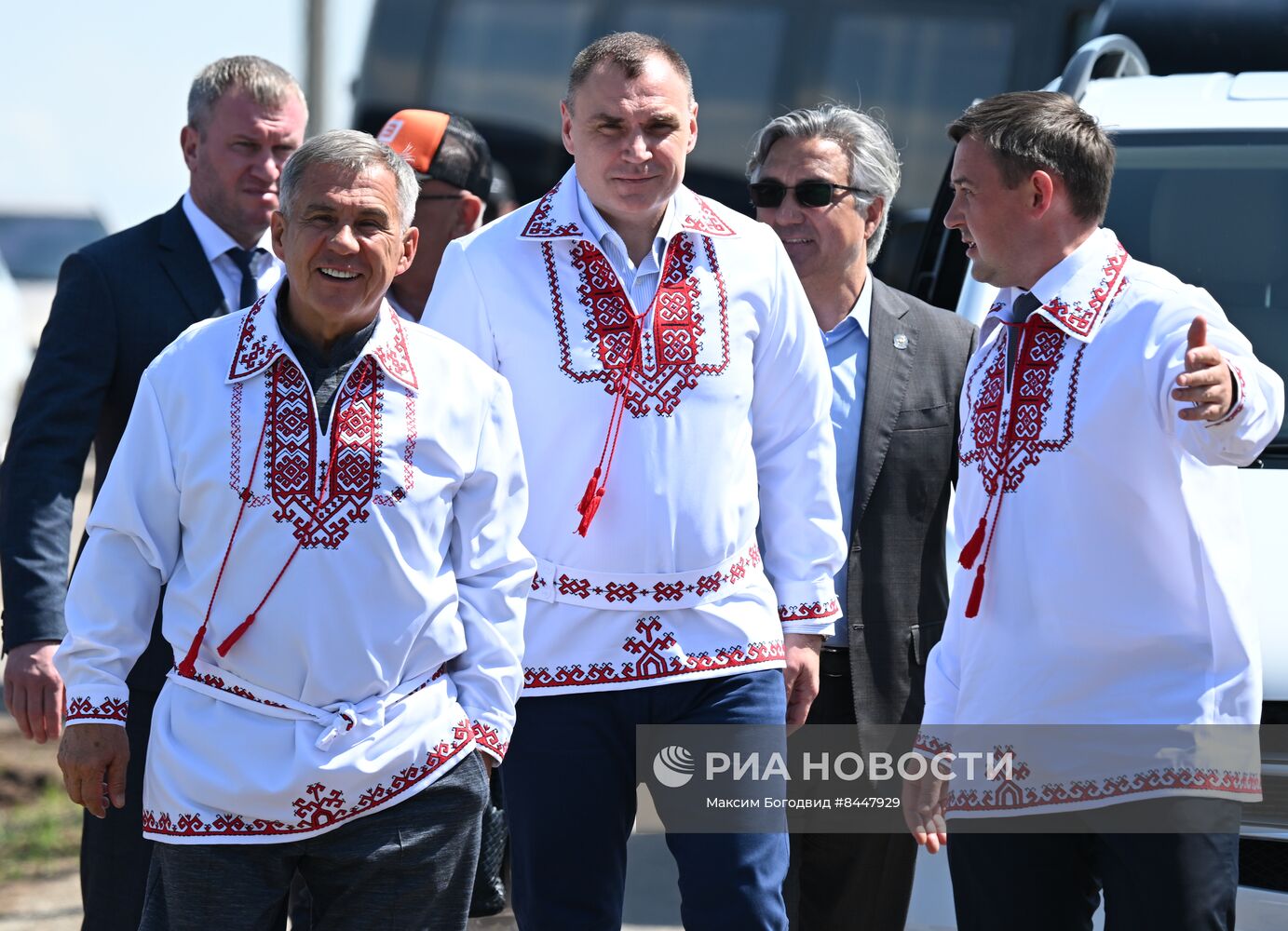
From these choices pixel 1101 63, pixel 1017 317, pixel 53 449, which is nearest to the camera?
pixel 1017 317

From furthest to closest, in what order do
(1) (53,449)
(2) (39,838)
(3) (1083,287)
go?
(2) (39,838), (1) (53,449), (3) (1083,287)

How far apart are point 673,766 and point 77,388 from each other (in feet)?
4.78

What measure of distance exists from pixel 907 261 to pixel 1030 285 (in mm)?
6388

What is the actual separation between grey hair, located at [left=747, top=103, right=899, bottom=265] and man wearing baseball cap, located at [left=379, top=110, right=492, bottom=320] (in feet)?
2.80

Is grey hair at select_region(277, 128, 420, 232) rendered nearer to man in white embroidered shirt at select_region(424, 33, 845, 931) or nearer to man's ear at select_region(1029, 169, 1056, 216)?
man in white embroidered shirt at select_region(424, 33, 845, 931)

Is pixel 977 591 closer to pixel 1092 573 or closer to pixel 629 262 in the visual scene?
pixel 1092 573

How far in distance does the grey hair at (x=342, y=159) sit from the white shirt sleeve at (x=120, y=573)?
0.43m

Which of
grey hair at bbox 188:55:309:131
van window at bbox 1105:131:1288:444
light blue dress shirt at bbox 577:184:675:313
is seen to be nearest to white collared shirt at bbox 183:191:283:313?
grey hair at bbox 188:55:309:131

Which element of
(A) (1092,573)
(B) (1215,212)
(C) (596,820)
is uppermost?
(B) (1215,212)

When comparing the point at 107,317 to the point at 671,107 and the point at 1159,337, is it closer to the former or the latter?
the point at 671,107

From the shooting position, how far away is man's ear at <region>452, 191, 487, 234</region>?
15.6ft

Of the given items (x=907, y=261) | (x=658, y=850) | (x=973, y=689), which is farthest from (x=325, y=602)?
(x=907, y=261)

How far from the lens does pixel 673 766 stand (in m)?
3.45

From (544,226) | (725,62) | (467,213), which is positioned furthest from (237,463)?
(725,62)
